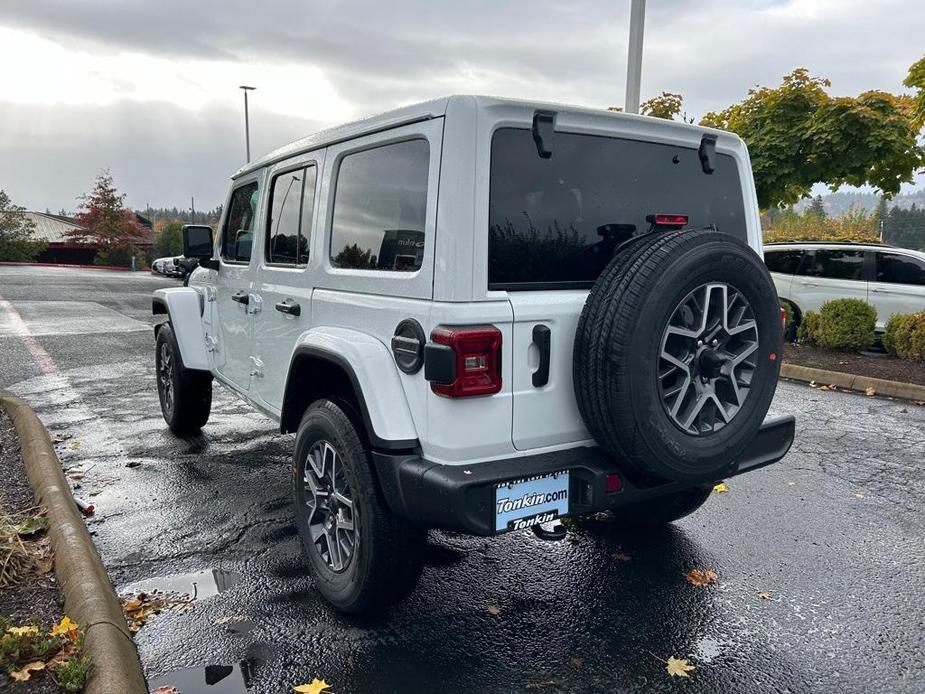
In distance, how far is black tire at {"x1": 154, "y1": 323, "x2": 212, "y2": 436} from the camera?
561 centimetres

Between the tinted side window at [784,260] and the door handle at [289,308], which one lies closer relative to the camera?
the door handle at [289,308]

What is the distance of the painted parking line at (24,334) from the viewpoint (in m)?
9.05

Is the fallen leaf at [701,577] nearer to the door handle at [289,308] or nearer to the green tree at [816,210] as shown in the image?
the door handle at [289,308]

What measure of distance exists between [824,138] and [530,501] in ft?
38.9

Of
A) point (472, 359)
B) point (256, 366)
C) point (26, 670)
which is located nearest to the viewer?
point (26, 670)

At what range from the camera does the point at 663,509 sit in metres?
4.07

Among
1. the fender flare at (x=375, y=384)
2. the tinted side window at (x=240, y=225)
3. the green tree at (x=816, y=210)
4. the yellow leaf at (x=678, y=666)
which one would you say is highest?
the green tree at (x=816, y=210)

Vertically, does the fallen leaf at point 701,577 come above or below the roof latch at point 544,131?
below

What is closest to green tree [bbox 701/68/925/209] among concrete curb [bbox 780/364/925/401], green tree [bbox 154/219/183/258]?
concrete curb [bbox 780/364/925/401]

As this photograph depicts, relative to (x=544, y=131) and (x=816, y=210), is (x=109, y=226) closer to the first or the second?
(x=544, y=131)

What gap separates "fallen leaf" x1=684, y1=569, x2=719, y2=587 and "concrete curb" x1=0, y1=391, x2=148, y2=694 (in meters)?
2.48

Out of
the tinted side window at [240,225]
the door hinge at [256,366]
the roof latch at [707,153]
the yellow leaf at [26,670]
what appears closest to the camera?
the yellow leaf at [26,670]

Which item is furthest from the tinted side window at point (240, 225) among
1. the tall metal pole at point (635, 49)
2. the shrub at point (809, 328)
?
the shrub at point (809, 328)

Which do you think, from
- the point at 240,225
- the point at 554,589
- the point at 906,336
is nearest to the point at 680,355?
the point at 554,589
